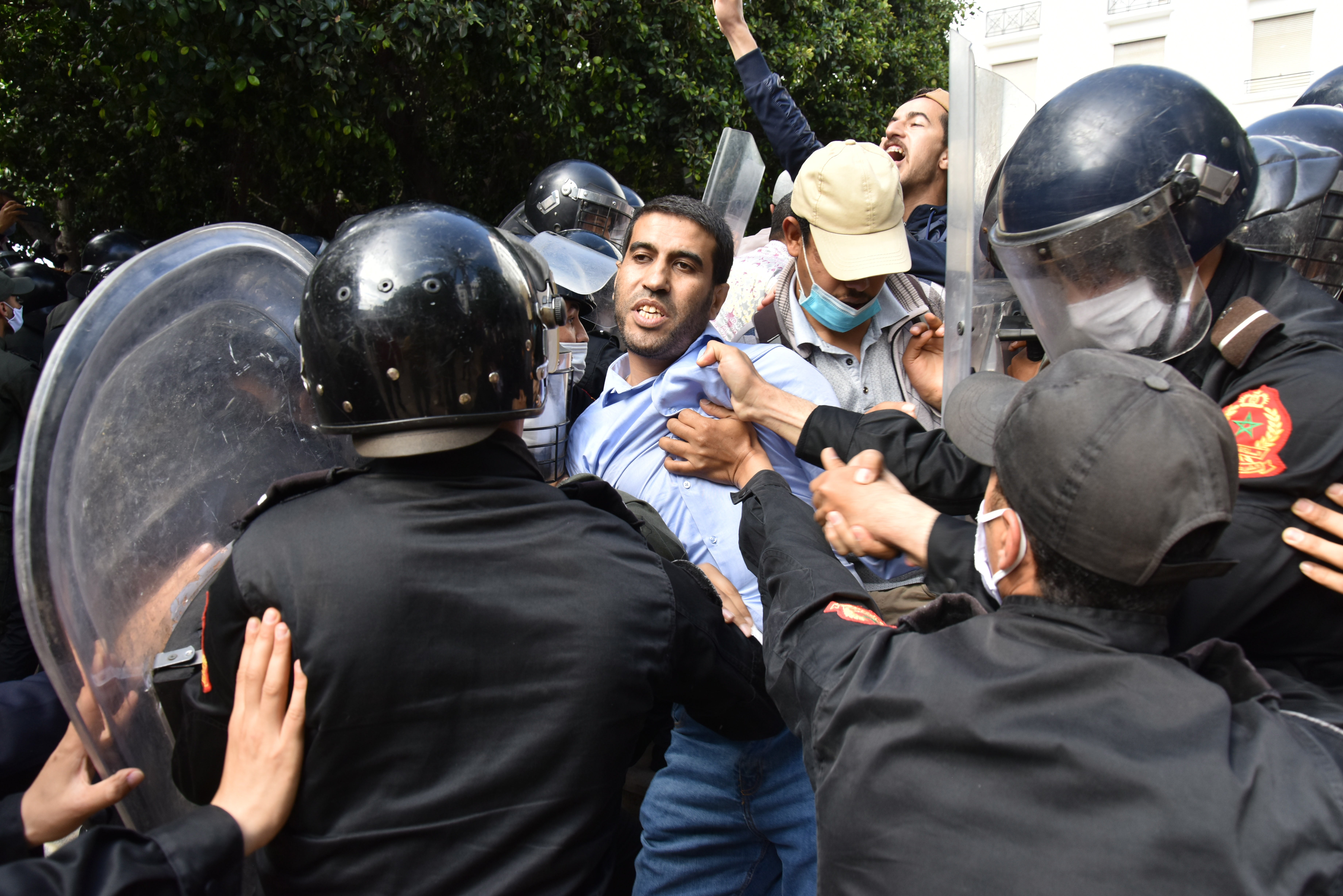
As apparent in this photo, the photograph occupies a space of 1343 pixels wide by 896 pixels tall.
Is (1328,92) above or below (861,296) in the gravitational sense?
above

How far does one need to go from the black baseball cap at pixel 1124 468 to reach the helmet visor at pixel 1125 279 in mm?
496

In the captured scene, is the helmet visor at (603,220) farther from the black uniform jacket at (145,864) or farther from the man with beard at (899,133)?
the black uniform jacket at (145,864)

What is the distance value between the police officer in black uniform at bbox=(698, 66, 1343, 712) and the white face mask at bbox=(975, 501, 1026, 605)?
0.06 metres

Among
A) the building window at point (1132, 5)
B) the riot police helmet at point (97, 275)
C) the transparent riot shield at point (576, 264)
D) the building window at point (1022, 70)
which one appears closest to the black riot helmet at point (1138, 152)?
the transparent riot shield at point (576, 264)

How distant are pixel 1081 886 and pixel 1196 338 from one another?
109 cm

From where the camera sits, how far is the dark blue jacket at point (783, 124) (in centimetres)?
387

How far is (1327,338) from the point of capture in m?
1.58

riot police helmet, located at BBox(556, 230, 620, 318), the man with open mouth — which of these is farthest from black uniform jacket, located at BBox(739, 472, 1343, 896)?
riot police helmet, located at BBox(556, 230, 620, 318)

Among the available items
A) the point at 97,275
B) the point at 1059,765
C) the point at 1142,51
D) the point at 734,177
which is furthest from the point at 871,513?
the point at 1142,51

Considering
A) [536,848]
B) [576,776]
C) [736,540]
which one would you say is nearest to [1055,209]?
[736,540]

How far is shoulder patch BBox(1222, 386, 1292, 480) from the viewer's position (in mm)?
1503

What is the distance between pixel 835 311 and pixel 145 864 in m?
2.30

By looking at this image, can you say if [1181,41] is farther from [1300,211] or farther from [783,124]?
[1300,211]

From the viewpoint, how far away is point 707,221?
9.29 ft
